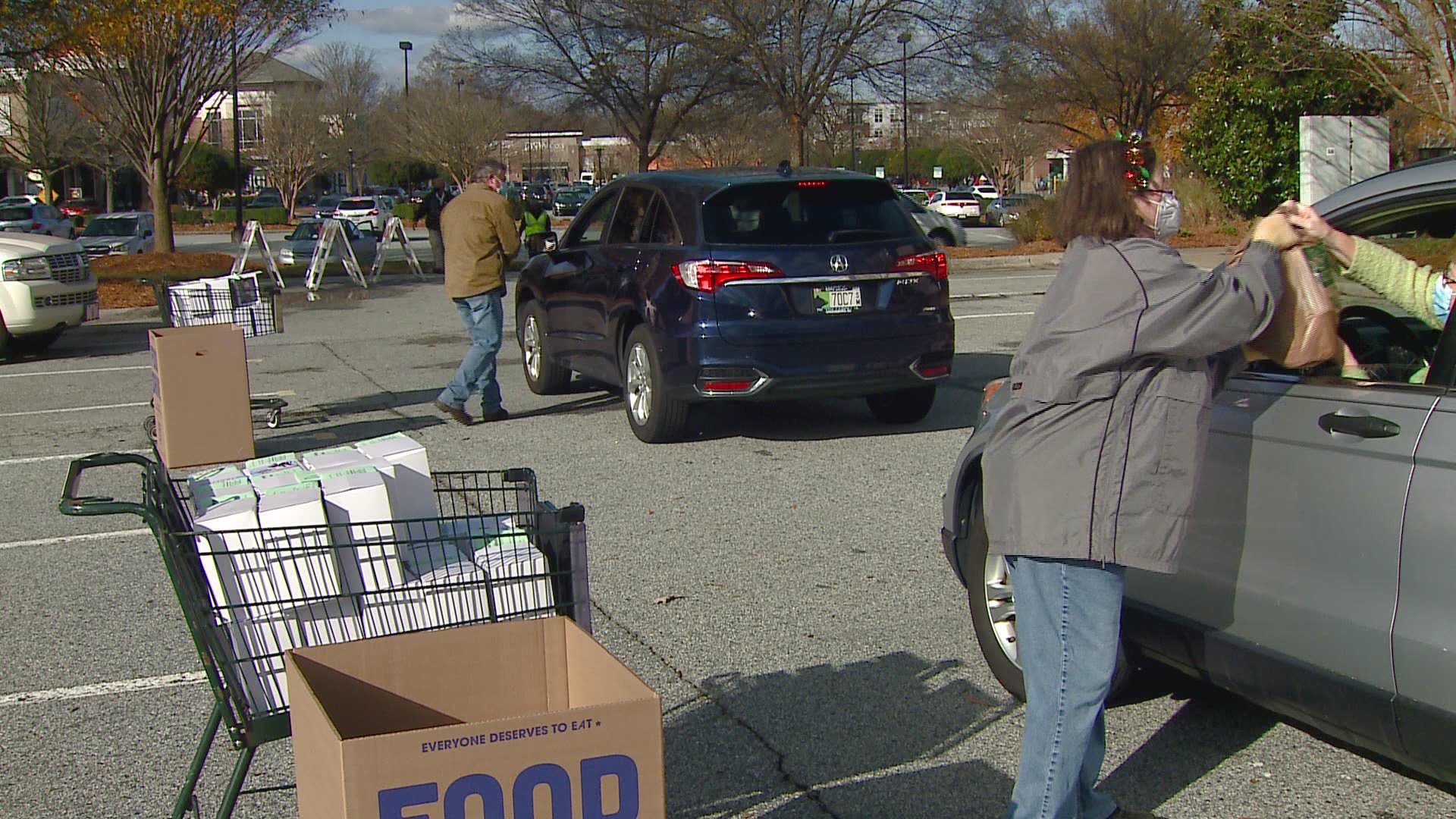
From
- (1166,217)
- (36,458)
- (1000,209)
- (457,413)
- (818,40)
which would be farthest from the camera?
(1000,209)

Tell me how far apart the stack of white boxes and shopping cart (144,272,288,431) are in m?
6.44

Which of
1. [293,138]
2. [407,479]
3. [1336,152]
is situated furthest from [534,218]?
[293,138]

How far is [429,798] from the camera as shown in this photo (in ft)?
7.04

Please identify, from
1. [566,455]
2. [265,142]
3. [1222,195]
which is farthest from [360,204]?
[566,455]

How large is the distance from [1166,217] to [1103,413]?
491 mm

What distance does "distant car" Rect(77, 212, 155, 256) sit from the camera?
126 feet

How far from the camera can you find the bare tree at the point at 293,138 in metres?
67.4

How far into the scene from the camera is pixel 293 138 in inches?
2670

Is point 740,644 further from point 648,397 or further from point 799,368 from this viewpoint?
point 648,397

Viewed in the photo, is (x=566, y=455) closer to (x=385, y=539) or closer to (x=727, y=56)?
(x=385, y=539)

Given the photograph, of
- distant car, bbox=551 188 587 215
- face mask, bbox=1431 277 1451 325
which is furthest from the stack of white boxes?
distant car, bbox=551 188 587 215

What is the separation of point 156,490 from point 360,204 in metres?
58.5

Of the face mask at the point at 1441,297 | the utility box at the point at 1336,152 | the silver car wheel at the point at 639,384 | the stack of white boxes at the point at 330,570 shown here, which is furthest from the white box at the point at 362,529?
the utility box at the point at 1336,152

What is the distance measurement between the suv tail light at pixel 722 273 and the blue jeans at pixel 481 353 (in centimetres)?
176
